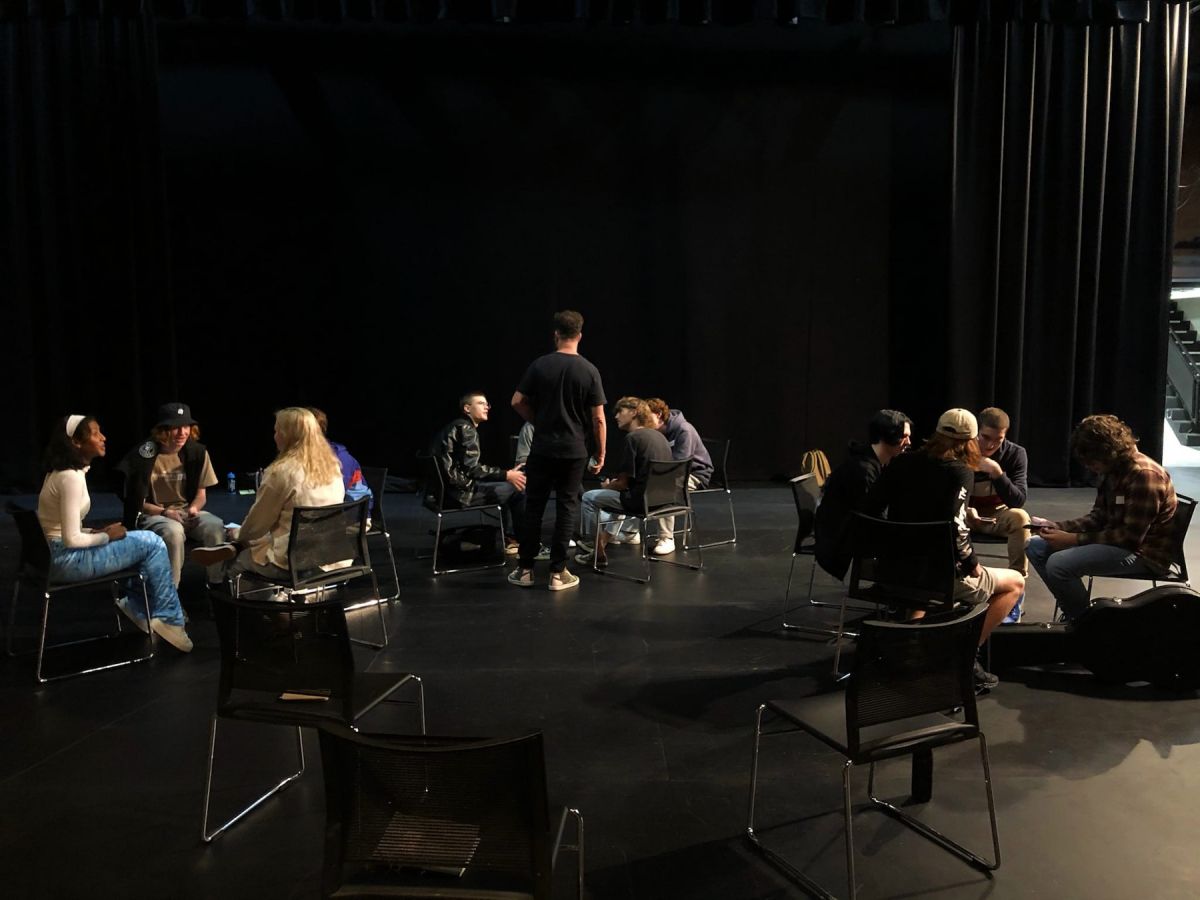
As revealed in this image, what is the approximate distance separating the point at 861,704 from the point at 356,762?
1.22 m

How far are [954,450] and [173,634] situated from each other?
331 centimetres

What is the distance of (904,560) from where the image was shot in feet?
12.2

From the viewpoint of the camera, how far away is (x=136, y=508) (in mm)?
4828

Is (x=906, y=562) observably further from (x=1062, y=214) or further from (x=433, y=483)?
(x=1062, y=214)

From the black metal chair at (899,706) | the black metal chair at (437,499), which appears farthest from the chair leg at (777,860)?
the black metal chair at (437,499)

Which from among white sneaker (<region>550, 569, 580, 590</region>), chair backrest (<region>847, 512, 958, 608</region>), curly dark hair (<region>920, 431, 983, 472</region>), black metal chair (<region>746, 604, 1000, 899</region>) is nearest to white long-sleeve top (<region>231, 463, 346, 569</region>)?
white sneaker (<region>550, 569, 580, 590</region>)

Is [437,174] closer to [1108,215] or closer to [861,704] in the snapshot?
[1108,215]

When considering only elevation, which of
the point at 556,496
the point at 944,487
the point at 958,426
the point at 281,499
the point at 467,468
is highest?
the point at 958,426

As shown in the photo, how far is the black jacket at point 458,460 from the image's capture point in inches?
220

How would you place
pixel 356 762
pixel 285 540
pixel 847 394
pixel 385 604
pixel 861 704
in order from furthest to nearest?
pixel 847 394 < pixel 385 604 < pixel 285 540 < pixel 861 704 < pixel 356 762

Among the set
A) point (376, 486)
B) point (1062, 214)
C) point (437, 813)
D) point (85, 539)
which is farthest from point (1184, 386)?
point (437, 813)

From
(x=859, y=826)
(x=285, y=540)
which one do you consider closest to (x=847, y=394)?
(x=285, y=540)

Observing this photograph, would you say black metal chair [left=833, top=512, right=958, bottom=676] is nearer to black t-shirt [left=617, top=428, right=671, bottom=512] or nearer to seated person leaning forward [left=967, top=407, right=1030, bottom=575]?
seated person leaning forward [left=967, top=407, right=1030, bottom=575]

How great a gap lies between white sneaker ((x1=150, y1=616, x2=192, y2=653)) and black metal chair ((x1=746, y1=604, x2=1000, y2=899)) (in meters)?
2.73
